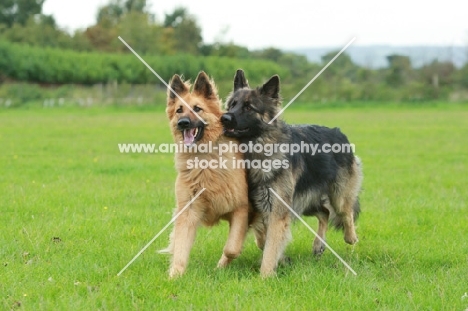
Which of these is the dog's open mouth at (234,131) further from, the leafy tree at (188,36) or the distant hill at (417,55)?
the leafy tree at (188,36)

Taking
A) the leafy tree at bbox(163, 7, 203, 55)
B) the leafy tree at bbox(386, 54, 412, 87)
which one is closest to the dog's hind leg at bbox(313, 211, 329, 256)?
the leafy tree at bbox(386, 54, 412, 87)

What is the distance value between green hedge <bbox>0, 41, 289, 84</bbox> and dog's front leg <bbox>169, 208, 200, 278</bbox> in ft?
145

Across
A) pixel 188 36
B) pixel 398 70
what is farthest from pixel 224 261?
pixel 188 36

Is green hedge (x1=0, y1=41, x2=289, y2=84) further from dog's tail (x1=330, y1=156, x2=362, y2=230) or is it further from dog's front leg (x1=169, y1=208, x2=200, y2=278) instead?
dog's front leg (x1=169, y1=208, x2=200, y2=278)

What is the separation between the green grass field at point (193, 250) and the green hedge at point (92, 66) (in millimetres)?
38430

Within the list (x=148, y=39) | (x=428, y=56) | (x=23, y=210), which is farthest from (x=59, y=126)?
(x=428, y=56)

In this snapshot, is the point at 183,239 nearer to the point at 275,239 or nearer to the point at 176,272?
the point at 176,272

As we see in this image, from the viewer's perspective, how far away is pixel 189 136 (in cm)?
689

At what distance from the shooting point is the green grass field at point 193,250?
227 inches

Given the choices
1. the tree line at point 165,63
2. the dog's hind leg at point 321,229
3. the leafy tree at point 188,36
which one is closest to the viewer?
the dog's hind leg at point 321,229

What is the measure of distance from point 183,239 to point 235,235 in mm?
569

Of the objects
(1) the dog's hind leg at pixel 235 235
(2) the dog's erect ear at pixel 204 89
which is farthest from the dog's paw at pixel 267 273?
(2) the dog's erect ear at pixel 204 89

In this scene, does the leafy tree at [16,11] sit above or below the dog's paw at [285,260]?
above

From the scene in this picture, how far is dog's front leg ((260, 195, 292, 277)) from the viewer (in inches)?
267
